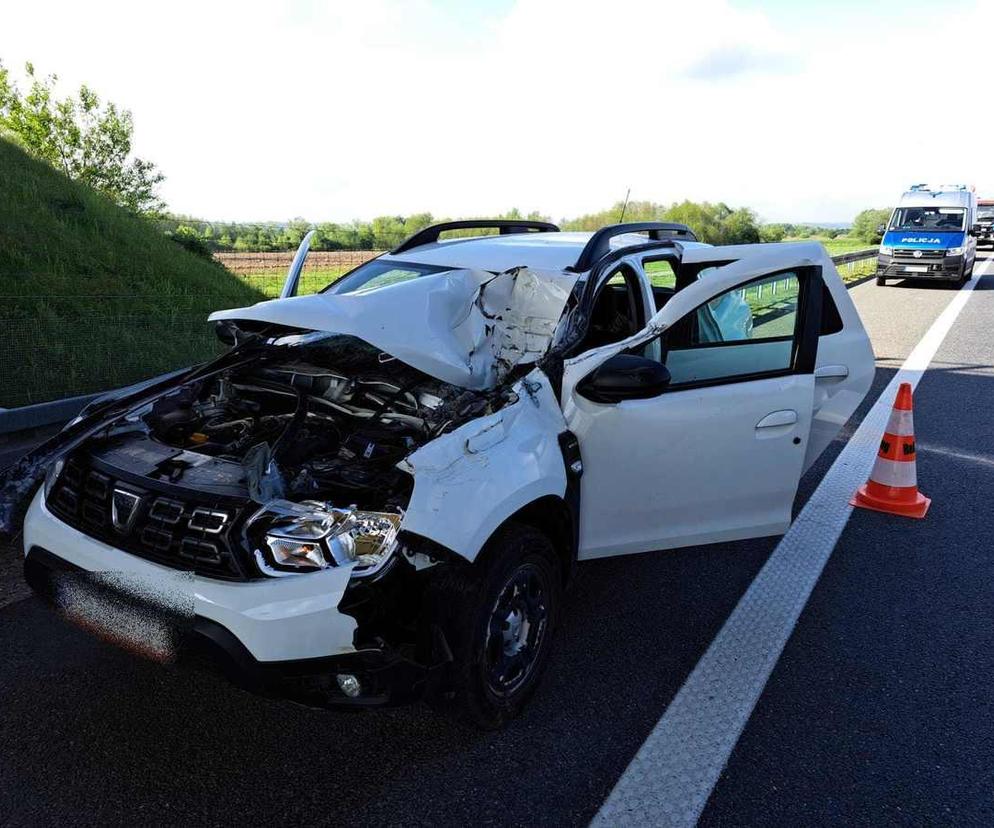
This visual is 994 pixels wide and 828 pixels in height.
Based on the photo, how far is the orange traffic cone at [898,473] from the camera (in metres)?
4.88

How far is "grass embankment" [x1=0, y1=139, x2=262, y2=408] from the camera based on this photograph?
6.02 m

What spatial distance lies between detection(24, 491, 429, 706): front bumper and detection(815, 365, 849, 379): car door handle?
8.78 ft

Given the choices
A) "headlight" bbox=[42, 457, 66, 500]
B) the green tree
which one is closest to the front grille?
"headlight" bbox=[42, 457, 66, 500]

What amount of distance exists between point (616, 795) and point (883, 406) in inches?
249

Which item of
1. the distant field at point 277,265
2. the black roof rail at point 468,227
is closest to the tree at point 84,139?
the distant field at point 277,265

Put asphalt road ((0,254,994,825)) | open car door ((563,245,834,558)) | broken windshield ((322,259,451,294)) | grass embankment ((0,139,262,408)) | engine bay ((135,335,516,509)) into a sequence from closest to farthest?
asphalt road ((0,254,994,825)) < engine bay ((135,335,516,509)) < open car door ((563,245,834,558)) < broken windshield ((322,259,451,294)) < grass embankment ((0,139,262,408))

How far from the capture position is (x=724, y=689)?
3.00 meters

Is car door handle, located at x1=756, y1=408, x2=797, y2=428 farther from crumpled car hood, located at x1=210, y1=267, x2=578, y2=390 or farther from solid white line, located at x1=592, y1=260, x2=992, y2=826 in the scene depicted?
crumpled car hood, located at x1=210, y1=267, x2=578, y2=390

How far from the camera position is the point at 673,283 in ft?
14.5

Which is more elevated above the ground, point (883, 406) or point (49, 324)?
A: point (49, 324)

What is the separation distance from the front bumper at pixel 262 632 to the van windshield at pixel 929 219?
862 inches

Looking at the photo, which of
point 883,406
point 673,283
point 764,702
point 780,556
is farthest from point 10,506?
point 883,406

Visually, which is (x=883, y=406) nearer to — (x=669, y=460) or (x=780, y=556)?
(x=780, y=556)

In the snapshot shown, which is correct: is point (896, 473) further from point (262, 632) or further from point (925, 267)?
point (925, 267)
